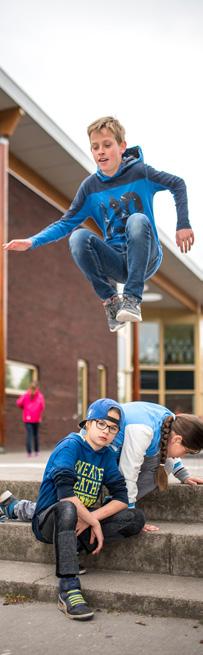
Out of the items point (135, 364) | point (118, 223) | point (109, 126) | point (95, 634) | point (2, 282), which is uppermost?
point (2, 282)

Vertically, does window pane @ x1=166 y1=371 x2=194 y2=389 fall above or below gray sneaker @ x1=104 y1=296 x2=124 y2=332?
above

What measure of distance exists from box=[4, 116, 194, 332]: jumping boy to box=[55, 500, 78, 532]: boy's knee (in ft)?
3.22

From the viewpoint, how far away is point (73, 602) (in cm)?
302

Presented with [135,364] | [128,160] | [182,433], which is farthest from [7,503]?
[135,364]

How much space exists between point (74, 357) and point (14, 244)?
14546 millimetres

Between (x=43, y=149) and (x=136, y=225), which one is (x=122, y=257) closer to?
(x=136, y=225)

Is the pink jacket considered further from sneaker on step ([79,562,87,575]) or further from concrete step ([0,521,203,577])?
sneaker on step ([79,562,87,575])

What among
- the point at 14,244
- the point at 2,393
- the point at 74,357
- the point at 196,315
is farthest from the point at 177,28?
the point at 196,315

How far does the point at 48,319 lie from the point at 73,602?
45.0ft

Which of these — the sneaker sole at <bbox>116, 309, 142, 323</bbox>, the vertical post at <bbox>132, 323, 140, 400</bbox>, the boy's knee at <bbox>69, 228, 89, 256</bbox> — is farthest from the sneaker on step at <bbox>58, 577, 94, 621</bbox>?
the vertical post at <bbox>132, 323, 140, 400</bbox>

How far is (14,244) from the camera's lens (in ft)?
12.0

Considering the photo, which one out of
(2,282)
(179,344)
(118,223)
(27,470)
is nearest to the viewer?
(118,223)

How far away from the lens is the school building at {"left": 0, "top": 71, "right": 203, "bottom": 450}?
40.8 feet

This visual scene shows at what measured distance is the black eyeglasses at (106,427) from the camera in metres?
→ 3.35
